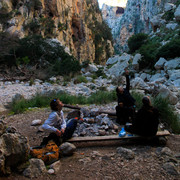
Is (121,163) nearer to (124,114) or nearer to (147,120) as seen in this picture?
(147,120)

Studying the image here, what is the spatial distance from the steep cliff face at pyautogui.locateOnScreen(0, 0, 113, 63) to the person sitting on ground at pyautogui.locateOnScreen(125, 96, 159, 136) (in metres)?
16.2

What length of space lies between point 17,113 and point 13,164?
3560mm

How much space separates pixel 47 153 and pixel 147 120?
1.68 metres

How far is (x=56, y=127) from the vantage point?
2947 millimetres

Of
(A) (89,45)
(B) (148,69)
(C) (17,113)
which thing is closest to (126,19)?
(A) (89,45)

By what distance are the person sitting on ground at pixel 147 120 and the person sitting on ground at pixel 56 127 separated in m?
1.19

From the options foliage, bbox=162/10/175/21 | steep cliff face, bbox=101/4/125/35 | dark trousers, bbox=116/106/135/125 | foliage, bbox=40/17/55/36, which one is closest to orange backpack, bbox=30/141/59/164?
dark trousers, bbox=116/106/135/125

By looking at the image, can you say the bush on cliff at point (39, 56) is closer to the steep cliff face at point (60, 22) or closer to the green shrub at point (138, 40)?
the steep cliff face at point (60, 22)

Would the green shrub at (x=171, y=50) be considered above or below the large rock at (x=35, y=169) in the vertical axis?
above

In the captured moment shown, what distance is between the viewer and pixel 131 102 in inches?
153

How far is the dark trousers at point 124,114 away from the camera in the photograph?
3.83 metres

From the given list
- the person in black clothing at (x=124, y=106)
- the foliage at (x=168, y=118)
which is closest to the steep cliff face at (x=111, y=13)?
the foliage at (x=168, y=118)

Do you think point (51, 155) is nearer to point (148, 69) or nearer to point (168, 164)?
point (168, 164)

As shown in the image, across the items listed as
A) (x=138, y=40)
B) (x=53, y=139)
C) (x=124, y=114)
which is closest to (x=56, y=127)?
(x=53, y=139)
